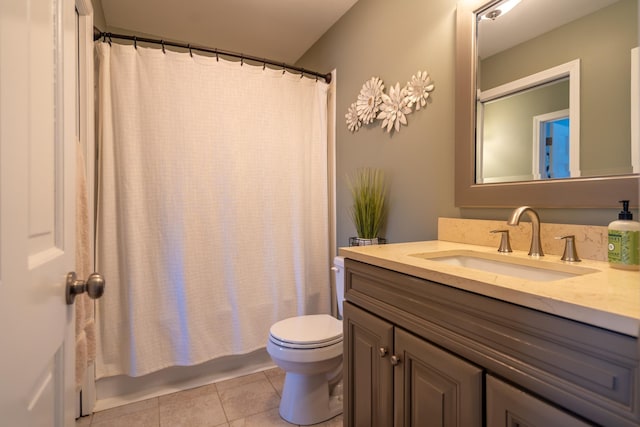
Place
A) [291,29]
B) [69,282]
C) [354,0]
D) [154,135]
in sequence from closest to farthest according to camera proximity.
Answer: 1. [69,282]
2. [154,135]
3. [354,0]
4. [291,29]

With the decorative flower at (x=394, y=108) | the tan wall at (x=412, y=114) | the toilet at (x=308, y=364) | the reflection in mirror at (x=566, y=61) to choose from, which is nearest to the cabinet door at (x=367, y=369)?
the toilet at (x=308, y=364)

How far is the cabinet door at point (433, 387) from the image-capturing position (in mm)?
727

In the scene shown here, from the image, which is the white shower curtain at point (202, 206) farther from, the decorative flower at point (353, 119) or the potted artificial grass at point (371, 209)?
the potted artificial grass at point (371, 209)

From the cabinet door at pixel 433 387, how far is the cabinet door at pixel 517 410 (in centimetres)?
3

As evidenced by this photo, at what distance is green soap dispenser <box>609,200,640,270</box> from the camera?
0.82 meters

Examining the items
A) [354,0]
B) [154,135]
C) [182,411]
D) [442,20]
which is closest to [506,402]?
[442,20]

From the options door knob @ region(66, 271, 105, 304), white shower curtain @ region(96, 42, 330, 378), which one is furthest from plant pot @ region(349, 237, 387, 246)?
door knob @ region(66, 271, 105, 304)

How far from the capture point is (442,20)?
57.4 inches

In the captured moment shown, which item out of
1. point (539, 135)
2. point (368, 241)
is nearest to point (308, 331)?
point (368, 241)

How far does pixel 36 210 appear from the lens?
0.57 m

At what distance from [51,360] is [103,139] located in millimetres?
1424

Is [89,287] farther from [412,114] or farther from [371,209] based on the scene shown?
[412,114]

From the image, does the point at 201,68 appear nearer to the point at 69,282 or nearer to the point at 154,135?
the point at 154,135

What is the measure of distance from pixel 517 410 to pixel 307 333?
1.10 m
